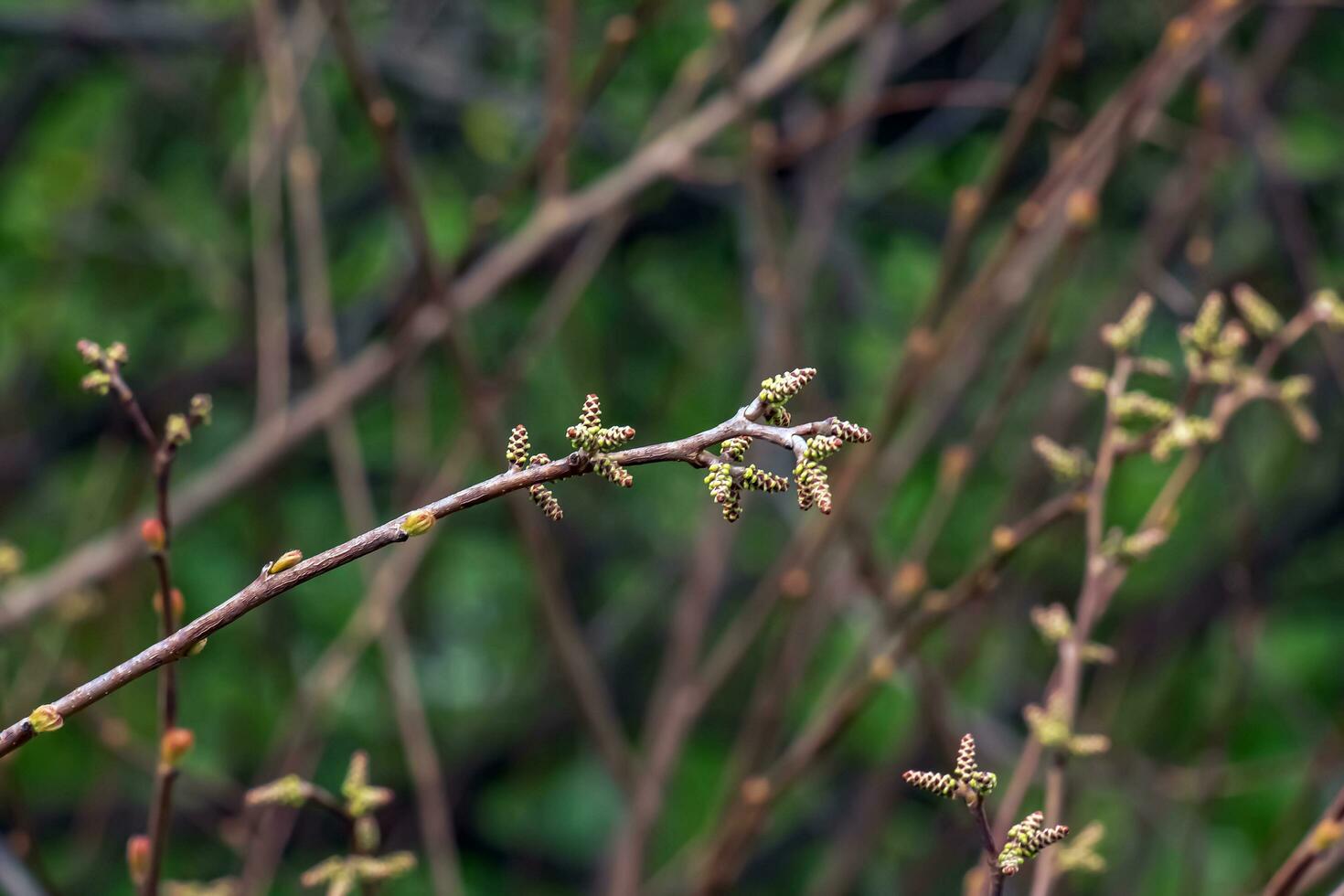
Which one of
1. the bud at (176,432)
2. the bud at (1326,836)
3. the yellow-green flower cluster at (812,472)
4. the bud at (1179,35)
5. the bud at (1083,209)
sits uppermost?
the bud at (1179,35)

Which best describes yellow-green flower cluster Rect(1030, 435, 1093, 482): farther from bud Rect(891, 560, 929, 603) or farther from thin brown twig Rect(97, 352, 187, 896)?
thin brown twig Rect(97, 352, 187, 896)

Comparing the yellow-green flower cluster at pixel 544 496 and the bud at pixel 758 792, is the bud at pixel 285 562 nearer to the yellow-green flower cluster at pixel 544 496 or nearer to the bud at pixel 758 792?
the yellow-green flower cluster at pixel 544 496

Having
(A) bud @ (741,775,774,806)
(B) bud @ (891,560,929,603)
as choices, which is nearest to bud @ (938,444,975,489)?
(B) bud @ (891,560,929,603)

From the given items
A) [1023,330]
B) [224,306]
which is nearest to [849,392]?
[1023,330]

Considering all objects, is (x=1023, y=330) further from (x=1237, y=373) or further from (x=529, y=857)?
(x=1237, y=373)

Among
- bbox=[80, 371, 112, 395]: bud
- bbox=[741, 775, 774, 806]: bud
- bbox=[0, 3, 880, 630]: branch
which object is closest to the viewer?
bbox=[80, 371, 112, 395]: bud

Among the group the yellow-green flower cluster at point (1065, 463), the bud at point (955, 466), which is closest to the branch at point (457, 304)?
the bud at point (955, 466)

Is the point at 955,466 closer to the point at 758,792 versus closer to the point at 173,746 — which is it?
the point at 758,792
